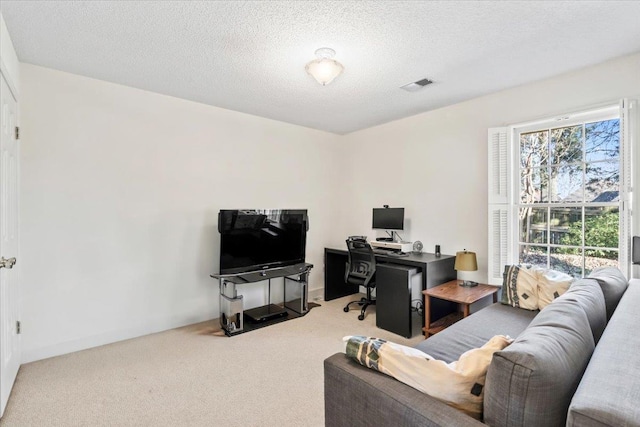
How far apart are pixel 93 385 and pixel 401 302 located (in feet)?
8.78

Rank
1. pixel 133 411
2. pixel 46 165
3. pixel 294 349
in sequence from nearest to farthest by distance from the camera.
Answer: pixel 133 411
pixel 46 165
pixel 294 349

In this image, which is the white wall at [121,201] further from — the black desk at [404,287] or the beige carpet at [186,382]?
the black desk at [404,287]

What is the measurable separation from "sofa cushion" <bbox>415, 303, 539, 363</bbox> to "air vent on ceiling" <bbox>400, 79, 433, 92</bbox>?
6.87 feet

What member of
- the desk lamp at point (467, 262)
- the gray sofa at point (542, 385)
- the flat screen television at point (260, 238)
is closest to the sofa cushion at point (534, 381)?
the gray sofa at point (542, 385)

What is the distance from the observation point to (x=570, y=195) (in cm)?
299

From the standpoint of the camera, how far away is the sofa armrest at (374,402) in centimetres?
102

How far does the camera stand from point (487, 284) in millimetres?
3424

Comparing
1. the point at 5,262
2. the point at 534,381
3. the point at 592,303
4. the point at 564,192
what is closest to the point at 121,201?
the point at 5,262

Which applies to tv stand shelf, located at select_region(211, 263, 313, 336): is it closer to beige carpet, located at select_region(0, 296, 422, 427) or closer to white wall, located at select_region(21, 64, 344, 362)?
beige carpet, located at select_region(0, 296, 422, 427)

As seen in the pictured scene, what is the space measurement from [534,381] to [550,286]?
1999mm

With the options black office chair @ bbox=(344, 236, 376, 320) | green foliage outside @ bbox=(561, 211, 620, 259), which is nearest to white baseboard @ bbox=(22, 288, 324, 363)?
black office chair @ bbox=(344, 236, 376, 320)

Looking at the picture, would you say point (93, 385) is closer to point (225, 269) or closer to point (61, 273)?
point (61, 273)

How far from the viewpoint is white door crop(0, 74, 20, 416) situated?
2.10 metres

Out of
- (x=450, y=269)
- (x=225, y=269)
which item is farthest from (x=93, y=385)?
(x=450, y=269)
